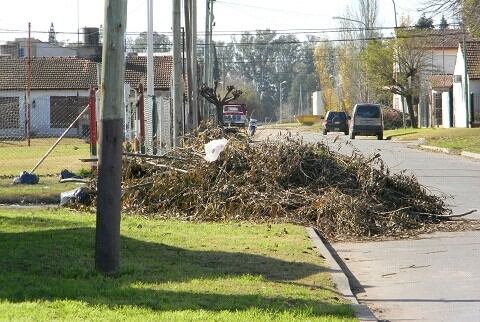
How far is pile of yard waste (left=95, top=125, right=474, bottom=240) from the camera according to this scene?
15805 millimetres

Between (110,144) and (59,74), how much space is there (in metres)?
53.1

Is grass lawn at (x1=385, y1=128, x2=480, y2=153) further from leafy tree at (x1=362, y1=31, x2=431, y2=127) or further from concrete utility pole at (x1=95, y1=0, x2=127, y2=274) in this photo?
concrete utility pole at (x1=95, y1=0, x2=127, y2=274)

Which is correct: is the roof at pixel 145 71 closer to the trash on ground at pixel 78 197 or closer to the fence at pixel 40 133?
the fence at pixel 40 133

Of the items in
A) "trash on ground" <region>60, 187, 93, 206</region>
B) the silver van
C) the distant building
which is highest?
the distant building

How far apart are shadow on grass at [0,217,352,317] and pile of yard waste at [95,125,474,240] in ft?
11.9

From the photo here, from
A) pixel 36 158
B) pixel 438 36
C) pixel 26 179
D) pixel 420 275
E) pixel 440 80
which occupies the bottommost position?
pixel 420 275

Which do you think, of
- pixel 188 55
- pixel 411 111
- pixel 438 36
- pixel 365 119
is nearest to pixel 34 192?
pixel 188 55

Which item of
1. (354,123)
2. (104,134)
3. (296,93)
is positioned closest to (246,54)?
(296,93)

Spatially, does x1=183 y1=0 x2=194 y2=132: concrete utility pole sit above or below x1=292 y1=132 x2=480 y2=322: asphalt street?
above

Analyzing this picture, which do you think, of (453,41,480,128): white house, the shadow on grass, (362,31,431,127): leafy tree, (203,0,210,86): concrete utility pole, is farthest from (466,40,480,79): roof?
the shadow on grass

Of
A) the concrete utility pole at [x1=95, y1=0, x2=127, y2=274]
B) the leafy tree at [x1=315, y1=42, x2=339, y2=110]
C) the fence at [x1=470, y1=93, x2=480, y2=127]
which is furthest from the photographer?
the leafy tree at [x1=315, y1=42, x2=339, y2=110]

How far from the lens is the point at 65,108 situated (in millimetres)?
55844

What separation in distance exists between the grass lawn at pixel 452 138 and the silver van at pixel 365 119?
164 cm

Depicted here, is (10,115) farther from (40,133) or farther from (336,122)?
(336,122)
